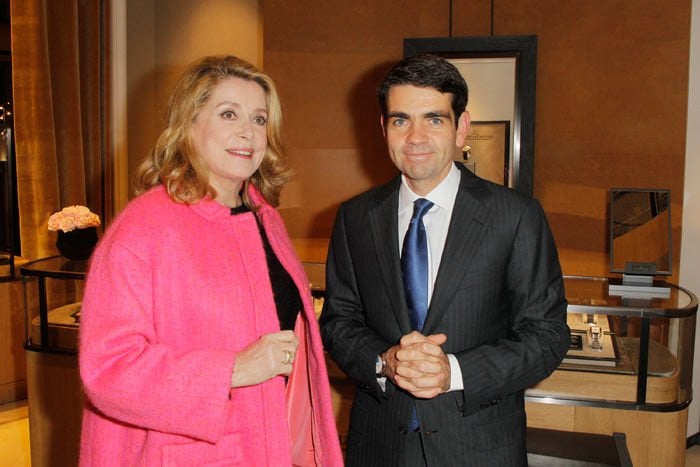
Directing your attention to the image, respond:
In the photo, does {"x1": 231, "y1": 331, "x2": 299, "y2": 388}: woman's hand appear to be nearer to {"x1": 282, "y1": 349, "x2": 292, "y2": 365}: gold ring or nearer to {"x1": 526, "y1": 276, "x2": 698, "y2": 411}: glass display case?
{"x1": 282, "y1": 349, "x2": 292, "y2": 365}: gold ring

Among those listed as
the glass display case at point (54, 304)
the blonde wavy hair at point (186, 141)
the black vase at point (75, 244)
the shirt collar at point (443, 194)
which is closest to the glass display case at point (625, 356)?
the shirt collar at point (443, 194)

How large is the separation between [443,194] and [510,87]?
2234mm

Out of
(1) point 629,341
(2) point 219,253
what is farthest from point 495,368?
(1) point 629,341

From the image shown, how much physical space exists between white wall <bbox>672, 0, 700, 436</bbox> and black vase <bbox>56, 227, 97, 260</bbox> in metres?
3.45

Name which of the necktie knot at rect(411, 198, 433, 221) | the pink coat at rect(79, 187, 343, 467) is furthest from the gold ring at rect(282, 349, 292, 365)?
the necktie knot at rect(411, 198, 433, 221)

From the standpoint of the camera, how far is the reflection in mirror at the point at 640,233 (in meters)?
2.83

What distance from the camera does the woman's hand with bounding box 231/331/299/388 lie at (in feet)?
4.99

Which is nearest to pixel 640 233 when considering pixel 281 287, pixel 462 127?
pixel 462 127

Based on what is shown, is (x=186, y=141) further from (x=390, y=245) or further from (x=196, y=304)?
(x=390, y=245)

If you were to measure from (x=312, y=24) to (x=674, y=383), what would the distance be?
2954 millimetres

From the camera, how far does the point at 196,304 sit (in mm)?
1560

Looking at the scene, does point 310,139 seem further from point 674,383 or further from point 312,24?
point 674,383

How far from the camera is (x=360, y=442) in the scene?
1.89m

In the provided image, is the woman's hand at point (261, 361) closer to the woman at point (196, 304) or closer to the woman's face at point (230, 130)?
the woman at point (196, 304)
